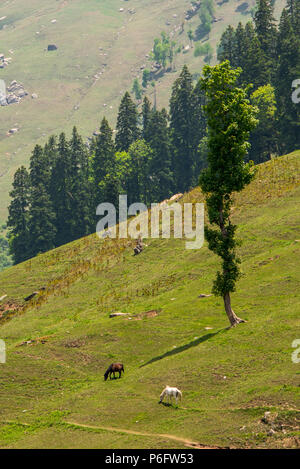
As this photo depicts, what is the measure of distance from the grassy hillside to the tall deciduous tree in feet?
12.0

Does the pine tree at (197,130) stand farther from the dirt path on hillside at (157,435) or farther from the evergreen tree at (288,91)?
the dirt path on hillside at (157,435)

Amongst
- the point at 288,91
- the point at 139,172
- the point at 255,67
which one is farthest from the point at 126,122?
the point at 288,91

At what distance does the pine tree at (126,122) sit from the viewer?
12756cm

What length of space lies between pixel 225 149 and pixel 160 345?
1366 centimetres

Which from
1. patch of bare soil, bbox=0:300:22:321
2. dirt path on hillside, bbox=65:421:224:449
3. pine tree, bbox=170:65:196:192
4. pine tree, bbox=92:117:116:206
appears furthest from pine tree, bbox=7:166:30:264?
dirt path on hillside, bbox=65:421:224:449

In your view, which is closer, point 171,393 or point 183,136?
point 171,393

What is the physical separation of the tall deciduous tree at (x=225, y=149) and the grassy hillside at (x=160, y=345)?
3.67m

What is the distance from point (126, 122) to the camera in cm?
12938

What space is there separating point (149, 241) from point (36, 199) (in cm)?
5811

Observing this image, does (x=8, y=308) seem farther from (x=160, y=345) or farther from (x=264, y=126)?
(x=264, y=126)

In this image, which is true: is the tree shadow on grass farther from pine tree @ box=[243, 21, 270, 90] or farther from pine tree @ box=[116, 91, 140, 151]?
pine tree @ box=[116, 91, 140, 151]

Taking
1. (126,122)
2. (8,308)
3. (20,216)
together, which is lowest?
(20,216)
